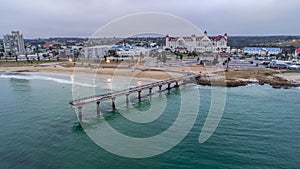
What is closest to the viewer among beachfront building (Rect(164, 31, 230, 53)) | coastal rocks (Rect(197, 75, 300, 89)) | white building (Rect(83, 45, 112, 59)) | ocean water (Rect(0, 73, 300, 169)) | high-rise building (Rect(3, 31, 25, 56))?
ocean water (Rect(0, 73, 300, 169))

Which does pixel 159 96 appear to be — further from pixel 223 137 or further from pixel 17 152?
pixel 17 152

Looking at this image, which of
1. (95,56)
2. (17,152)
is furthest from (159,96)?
(95,56)

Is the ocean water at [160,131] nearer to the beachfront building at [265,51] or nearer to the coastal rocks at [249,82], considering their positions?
the coastal rocks at [249,82]

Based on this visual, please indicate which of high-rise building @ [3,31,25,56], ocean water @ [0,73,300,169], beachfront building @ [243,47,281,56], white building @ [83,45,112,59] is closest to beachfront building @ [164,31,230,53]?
beachfront building @ [243,47,281,56]

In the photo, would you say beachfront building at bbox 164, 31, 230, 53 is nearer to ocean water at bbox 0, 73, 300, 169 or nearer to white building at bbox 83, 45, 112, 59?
white building at bbox 83, 45, 112, 59

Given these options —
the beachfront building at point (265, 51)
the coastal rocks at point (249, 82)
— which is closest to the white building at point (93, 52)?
the coastal rocks at point (249, 82)

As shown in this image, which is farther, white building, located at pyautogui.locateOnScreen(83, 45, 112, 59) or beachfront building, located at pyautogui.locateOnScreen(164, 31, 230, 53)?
beachfront building, located at pyautogui.locateOnScreen(164, 31, 230, 53)
